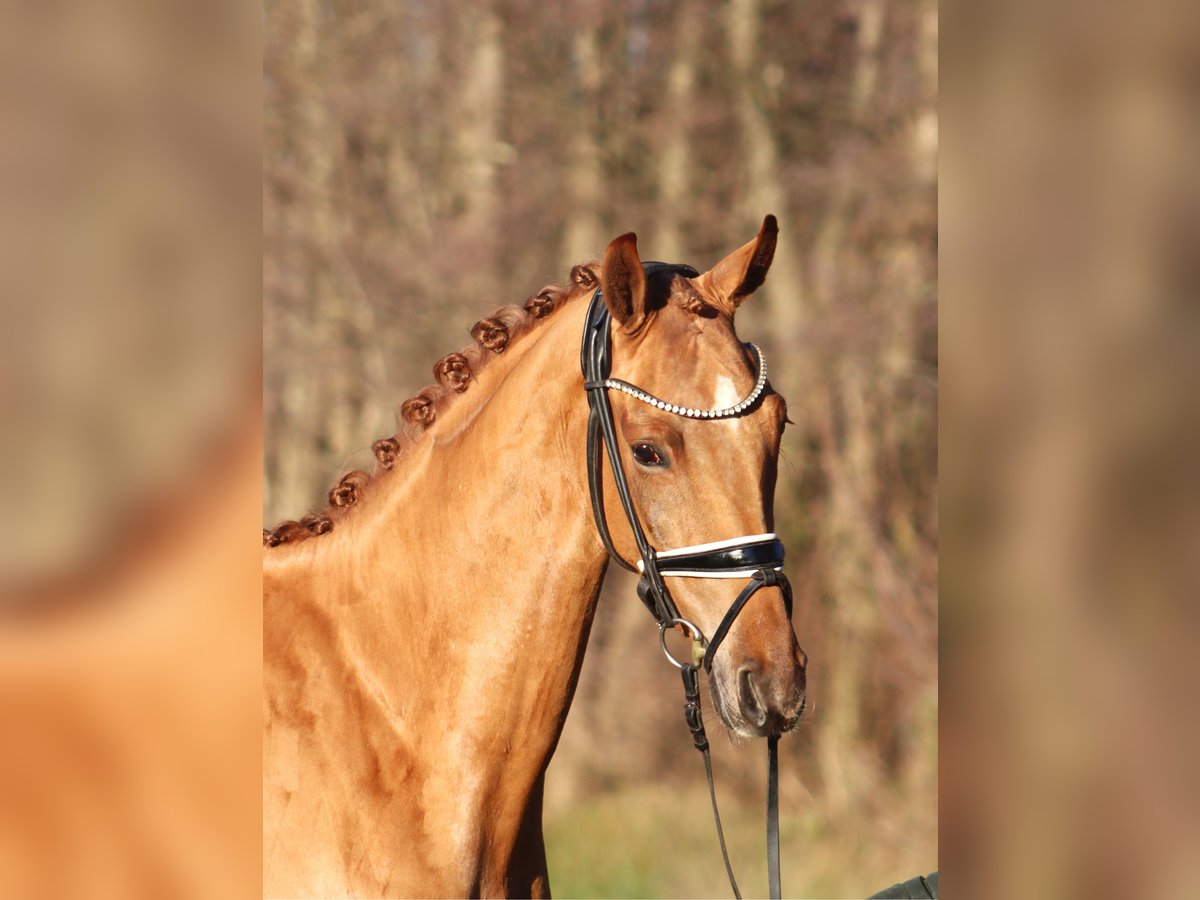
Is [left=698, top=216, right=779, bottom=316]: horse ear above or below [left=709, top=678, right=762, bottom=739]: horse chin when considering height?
above

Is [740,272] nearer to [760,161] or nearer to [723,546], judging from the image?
[723,546]

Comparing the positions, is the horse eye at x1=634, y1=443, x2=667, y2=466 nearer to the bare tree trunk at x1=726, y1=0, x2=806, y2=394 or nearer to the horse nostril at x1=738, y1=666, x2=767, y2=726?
the horse nostril at x1=738, y1=666, x2=767, y2=726

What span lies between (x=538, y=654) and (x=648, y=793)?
6376 mm

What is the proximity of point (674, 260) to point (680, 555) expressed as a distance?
6492 millimetres

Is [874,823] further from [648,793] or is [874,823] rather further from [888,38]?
[888,38]

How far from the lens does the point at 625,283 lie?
8.09 feet

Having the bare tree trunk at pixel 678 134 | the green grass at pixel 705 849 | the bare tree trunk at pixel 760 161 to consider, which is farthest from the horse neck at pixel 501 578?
the bare tree trunk at pixel 678 134

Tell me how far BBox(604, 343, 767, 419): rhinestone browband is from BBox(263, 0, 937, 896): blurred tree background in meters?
5.36

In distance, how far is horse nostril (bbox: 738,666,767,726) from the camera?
2.27 meters

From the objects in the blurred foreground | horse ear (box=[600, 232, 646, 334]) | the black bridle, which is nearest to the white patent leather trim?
the black bridle
